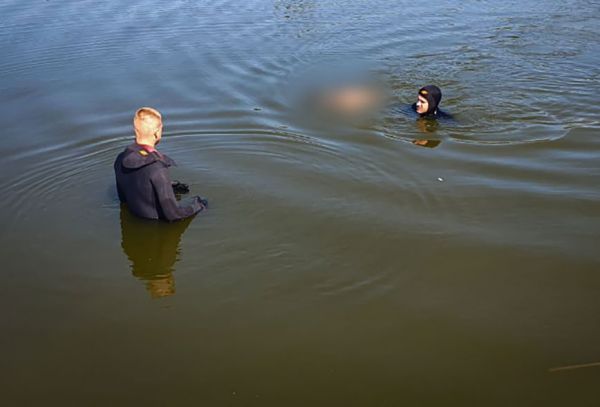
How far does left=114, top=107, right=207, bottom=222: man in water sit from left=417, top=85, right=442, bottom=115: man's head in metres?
4.51

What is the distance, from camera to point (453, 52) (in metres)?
13.5

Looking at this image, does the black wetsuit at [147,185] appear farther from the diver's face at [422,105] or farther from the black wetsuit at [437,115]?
the black wetsuit at [437,115]

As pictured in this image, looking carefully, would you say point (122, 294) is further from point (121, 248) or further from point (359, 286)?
point (359, 286)

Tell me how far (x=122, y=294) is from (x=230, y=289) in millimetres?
984

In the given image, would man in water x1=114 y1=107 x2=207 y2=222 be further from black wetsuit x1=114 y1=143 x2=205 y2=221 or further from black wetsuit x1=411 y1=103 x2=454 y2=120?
black wetsuit x1=411 y1=103 x2=454 y2=120

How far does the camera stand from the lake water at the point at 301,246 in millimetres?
4523

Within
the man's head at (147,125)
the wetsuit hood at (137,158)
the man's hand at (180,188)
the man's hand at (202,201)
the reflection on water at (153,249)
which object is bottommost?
the reflection on water at (153,249)

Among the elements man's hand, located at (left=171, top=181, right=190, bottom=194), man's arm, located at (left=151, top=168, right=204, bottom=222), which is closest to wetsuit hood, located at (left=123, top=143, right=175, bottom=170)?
man's arm, located at (left=151, top=168, right=204, bottom=222)

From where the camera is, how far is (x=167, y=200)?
20.5 feet

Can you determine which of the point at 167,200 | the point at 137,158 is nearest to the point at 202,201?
the point at 167,200

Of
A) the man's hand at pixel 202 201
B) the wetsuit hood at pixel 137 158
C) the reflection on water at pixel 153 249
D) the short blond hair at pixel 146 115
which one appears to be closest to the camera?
the reflection on water at pixel 153 249

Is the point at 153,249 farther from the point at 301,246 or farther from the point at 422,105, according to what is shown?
the point at 422,105

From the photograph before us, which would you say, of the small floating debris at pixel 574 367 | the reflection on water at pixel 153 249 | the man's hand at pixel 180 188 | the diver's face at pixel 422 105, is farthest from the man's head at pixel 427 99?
the small floating debris at pixel 574 367

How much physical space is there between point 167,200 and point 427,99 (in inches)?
196
